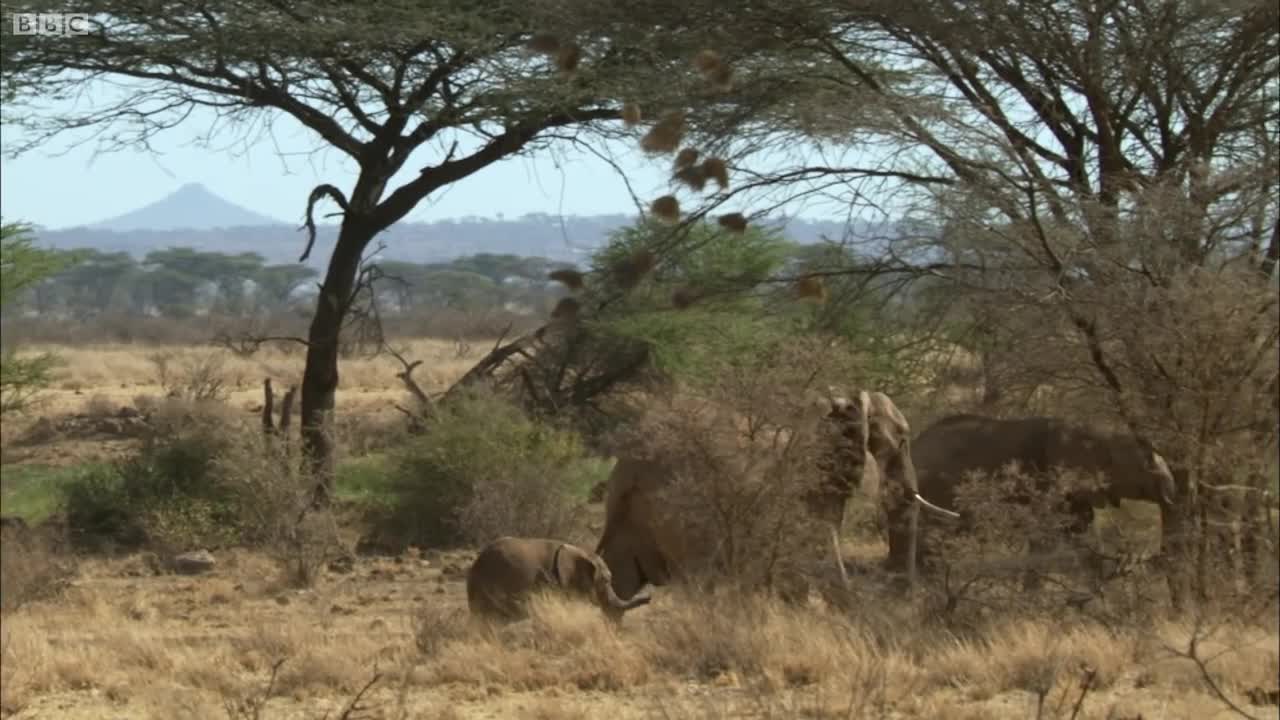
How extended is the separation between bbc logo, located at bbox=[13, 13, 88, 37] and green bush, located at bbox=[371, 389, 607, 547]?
455 centimetres

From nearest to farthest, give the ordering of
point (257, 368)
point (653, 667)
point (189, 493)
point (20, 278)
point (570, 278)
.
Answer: point (653, 667) → point (570, 278) → point (189, 493) → point (20, 278) → point (257, 368)

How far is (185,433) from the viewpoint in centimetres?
1759

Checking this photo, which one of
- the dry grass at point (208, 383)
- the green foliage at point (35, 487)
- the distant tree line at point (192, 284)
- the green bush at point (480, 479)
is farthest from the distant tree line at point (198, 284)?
the green bush at point (480, 479)

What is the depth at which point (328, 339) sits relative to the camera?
16.8 m

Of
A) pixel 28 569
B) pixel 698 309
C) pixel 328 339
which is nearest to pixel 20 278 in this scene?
pixel 328 339

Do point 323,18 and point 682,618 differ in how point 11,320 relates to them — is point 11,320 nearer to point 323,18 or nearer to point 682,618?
point 323,18

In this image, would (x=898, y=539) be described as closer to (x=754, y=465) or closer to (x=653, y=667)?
(x=754, y=465)

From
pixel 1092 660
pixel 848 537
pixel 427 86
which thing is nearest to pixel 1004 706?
pixel 1092 660

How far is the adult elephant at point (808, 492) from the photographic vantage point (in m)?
10.4

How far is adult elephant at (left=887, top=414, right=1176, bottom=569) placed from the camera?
11227 millimetres

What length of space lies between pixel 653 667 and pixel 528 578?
1.75 meters

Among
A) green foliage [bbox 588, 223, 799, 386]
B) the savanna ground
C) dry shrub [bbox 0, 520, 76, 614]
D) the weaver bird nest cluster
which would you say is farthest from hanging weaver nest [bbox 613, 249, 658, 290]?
dry shrub [bbox 0, 520, 76, 614]

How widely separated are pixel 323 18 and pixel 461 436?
3.76 meters

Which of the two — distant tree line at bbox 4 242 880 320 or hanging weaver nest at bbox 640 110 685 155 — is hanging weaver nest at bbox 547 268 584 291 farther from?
distant tree line at bbox 4 242 880 320
